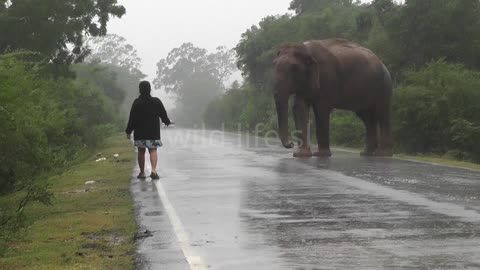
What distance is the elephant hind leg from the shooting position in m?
21.8

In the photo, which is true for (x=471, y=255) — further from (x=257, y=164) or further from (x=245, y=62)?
(x=245, y=62)

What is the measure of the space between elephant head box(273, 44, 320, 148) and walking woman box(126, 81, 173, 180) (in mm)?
5220

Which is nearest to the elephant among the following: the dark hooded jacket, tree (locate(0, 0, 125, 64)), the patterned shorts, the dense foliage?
the dense foliage

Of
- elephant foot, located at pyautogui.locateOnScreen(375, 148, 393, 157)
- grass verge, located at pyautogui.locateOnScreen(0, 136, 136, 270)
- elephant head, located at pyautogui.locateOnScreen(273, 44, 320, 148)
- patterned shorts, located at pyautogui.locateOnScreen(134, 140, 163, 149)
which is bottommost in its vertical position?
grass verge, located at pyautogui.locateOnScreen(0, 136, 136, 270)

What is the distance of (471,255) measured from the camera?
6.46m

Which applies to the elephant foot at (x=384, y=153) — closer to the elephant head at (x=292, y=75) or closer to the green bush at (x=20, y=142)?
the elephant head at (x=292, y=75)

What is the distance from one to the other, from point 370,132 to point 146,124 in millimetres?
9290

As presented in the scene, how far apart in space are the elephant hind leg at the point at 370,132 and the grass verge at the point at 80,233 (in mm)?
9534

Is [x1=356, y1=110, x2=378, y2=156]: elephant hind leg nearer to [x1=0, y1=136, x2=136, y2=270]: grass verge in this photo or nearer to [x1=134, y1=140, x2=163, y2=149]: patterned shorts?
[x1=134, y1=140, x2=163, y2=149]: patterned shorts

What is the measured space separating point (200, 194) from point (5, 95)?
3414 mm

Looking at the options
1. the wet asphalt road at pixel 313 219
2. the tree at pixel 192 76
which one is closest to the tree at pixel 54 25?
the wet asphalt road at pixel 313 219

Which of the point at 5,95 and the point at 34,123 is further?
the point at 34,123

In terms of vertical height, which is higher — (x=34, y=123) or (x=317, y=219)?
(x=34, y=123)

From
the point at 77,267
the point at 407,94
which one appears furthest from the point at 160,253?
the point at 407,94
